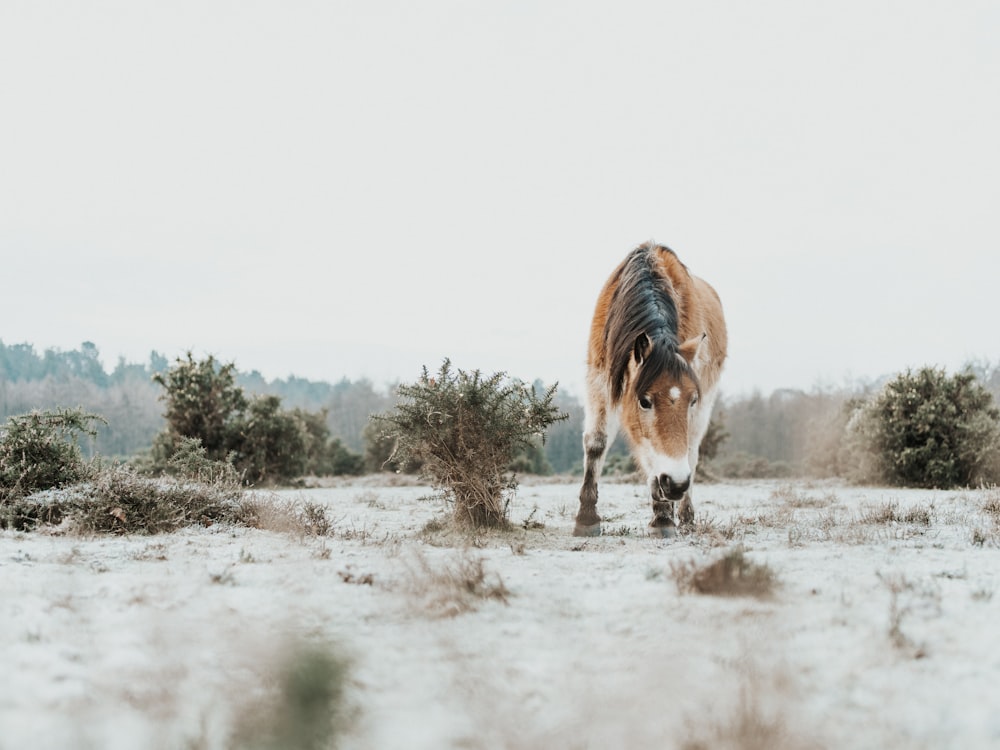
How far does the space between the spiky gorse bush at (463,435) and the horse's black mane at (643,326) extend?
3.28ft

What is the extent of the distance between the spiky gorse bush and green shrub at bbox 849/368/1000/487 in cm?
930

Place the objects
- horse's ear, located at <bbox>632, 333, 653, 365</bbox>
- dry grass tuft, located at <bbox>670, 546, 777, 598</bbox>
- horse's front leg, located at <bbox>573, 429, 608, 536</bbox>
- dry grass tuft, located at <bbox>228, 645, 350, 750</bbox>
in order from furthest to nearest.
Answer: horse's front leg, located at <bbox>573, 429, 608, 536</bbox> → horse's ear, located at <bbox>632, 333, 653, 365</bbox> → dry grass tuft, located at <bbox>670, 546, 777, 598</bbox> → dry grass tuft, located at <bbox>228, 645, 350, 750</bbox>

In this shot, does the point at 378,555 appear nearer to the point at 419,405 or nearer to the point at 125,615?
the point at 125,615

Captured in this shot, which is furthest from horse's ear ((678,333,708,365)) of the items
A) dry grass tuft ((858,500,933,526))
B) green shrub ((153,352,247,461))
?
green shrub ((153,352,247,461))

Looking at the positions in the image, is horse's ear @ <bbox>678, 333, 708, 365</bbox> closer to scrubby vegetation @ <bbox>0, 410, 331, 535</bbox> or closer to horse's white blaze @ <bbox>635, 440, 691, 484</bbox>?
horse's white blaze @ <bbox>635, 440, 691, 484</bbox>

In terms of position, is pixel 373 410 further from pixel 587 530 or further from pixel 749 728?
pixel 749 728

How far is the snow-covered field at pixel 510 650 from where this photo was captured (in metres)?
1.86

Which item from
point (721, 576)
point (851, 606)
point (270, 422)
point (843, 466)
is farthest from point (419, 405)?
point (843, 466)

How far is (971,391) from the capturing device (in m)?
12.5

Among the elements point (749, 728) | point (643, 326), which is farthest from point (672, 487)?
point (749, 728)

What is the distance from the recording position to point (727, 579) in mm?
3094

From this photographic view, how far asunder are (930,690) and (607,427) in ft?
15.7

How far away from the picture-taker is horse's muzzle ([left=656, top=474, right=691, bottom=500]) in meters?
5.07

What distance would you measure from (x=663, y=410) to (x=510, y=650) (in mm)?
3256
